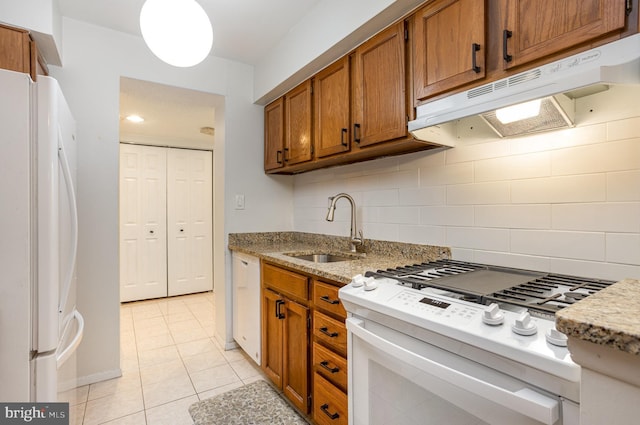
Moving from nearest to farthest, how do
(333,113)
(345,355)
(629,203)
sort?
(629,203) < (345,355) < (333,113)

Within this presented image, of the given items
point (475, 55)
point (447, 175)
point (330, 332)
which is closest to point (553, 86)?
point (475, 55)

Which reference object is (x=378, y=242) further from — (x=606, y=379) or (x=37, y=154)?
(x=37, y=154)

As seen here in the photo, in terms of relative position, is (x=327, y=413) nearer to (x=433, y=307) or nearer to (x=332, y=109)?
(x=433, y=307)

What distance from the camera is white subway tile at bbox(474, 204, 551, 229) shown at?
4.23 feet

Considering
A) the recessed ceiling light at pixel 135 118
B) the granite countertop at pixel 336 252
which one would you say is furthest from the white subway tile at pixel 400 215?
the recessed ceiling light at pixel 135 118

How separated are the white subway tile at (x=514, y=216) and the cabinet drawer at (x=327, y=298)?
766mm

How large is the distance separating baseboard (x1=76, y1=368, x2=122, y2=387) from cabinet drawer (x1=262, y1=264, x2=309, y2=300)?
1257 mm

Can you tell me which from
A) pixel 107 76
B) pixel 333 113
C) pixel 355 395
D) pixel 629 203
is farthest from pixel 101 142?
pixel 629 203

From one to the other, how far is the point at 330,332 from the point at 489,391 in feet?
2.68

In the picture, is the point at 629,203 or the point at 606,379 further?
the point at 629,203

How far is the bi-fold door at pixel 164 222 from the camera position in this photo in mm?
4027

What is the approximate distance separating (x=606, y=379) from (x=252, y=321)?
2062 millimetres

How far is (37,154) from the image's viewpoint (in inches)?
45.0

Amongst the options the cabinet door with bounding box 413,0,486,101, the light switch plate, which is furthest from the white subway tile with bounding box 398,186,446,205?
the light switch plate
